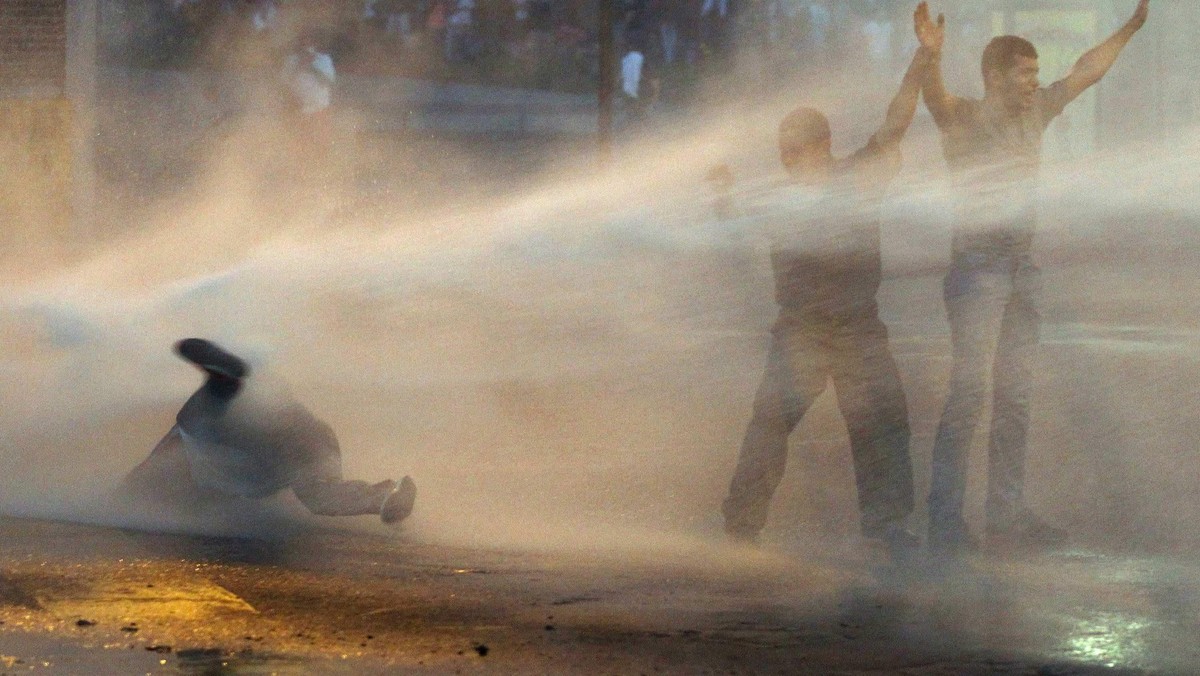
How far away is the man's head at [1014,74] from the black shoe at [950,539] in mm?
1478

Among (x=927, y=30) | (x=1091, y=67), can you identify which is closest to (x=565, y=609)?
(x=927, y=30)

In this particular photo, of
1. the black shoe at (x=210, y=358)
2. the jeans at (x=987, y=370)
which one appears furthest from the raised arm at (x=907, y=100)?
the black shoe at (x=210, y=358)

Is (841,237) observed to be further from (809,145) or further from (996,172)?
(996,172)

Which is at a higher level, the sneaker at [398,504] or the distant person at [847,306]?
the distant person at [847,306]

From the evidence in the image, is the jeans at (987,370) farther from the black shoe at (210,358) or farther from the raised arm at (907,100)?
the black shoe at (210,358)

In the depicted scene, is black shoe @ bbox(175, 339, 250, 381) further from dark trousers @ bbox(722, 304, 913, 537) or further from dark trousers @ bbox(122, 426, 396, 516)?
dark trousers @ bbox(722, 304, 913, 537)

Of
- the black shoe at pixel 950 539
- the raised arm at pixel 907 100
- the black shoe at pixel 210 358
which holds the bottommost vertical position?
the black shoe at pixel 950 539

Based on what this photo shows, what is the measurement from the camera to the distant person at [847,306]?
539cm

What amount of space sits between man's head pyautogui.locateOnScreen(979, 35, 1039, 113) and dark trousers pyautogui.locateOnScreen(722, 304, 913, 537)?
2.91 ft

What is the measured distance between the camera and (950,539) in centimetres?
548

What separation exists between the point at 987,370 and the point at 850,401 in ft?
1.63

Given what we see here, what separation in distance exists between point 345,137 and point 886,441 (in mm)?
12261

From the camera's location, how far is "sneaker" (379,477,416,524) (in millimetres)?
5707

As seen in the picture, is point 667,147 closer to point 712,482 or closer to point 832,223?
point 712,482
